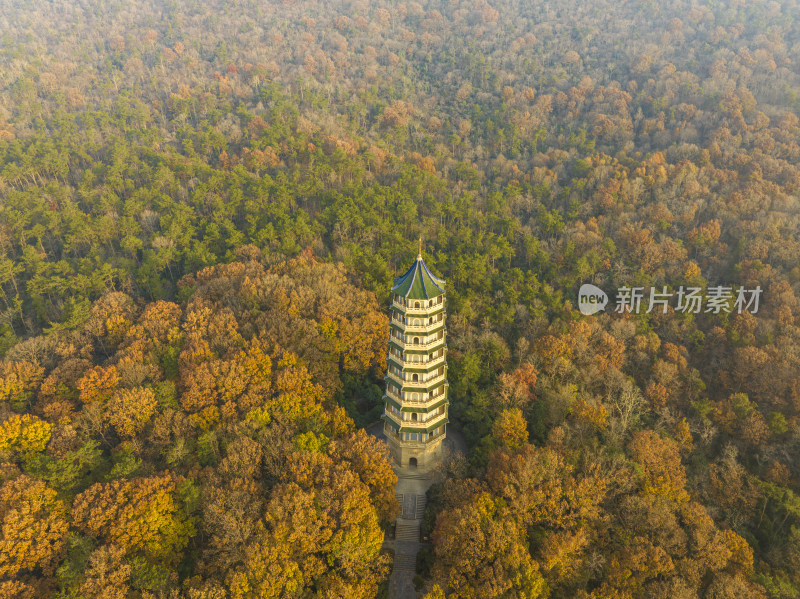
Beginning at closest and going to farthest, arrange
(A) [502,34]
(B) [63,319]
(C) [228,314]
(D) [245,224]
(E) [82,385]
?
1. (E) [82,385]
2. (C) [228,314]
3. (B) [63,319]
4. (D) [245,224]
5. (A) [502,34]

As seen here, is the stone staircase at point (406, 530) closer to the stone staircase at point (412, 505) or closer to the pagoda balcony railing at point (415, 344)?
the stone staircase at point (412, 505)

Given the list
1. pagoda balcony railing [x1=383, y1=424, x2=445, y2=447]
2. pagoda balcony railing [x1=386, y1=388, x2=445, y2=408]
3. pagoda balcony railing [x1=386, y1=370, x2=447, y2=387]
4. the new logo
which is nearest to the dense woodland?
the new logo

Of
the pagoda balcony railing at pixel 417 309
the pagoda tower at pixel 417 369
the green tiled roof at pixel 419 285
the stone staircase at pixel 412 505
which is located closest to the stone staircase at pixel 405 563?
the stone staircase at pixel 412 505

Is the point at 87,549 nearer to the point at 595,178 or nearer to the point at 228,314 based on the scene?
the point at 228,314

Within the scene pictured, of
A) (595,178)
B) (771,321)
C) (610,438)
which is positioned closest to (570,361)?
(610,438)

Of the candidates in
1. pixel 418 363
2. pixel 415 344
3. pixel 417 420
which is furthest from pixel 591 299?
pixel 415 344

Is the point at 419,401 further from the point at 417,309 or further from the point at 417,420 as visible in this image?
the point at 417,309
